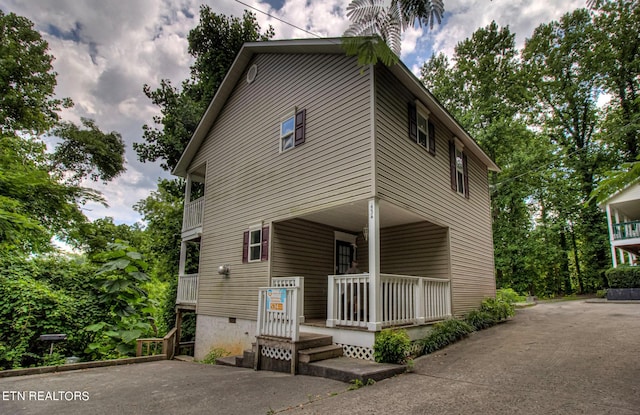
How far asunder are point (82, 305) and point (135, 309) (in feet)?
4.68

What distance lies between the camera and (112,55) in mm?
14477

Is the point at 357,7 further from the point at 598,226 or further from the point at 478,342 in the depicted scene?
the point at 598,226

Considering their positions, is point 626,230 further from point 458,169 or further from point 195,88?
point 195,88

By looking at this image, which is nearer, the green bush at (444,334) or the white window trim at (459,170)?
the green bush at (444,334)

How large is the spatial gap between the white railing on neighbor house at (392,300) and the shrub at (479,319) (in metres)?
1.51

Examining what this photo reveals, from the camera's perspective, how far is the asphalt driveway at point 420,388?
14.0ft

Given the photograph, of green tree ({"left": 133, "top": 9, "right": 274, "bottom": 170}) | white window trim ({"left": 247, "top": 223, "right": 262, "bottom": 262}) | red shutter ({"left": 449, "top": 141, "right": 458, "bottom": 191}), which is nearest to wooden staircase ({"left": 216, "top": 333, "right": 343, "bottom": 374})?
white window trim ({"left": 247, "top": 223, "right": 262, "bottom": 262})

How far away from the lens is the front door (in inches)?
437

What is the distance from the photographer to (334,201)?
796 cm

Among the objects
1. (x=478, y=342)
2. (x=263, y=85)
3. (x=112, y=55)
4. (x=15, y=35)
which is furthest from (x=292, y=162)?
(x=15, y=35)

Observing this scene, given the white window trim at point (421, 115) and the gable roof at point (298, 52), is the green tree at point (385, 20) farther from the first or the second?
the white window trim at point (421, 115)

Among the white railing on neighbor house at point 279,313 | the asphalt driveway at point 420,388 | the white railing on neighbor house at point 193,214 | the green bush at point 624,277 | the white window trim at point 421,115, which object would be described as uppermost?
the white window trim at point 421,115

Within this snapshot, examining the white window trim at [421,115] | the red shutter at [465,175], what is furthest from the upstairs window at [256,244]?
the red shutter at [465,175]

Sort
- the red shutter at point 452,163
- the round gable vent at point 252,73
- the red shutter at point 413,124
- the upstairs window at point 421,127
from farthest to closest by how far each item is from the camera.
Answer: the round gable vent at point 252,73, the red shutter at point 452,163, the upstairs window at point 421,127, the red shutter at point 413,124
